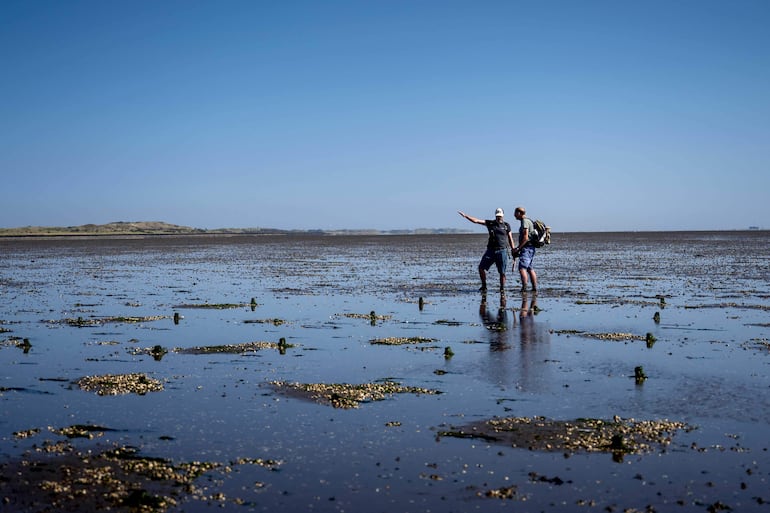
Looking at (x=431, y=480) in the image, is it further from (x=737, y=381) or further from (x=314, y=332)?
(x=314, y=332)

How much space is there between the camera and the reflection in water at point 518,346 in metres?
13.2

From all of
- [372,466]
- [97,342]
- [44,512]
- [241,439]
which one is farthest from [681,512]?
[97,342]

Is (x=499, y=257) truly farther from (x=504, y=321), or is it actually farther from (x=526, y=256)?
(x=504, y=321)

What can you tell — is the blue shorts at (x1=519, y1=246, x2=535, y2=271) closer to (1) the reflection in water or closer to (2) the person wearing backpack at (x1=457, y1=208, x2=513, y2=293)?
(2) the person wearing backpack at (x1=457, y1=208, x2=513, y2=293)

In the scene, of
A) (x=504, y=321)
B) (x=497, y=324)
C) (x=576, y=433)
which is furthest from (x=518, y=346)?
(x=576, y=433)

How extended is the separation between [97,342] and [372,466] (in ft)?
36.5

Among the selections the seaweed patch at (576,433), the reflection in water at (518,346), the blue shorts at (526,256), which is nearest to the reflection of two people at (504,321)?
the reflection in water at (518,346)

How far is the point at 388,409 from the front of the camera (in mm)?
11055

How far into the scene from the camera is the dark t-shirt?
91.6ft

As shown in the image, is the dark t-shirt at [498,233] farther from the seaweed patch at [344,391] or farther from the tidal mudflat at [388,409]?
the seaweed patch at [344,391]

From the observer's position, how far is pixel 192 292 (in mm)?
30500

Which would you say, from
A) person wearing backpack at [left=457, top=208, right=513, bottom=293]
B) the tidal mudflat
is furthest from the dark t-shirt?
the tidal mudflat

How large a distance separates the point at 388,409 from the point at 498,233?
57.8 feet

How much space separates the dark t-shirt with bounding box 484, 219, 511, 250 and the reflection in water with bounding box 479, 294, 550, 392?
4.24 metres
